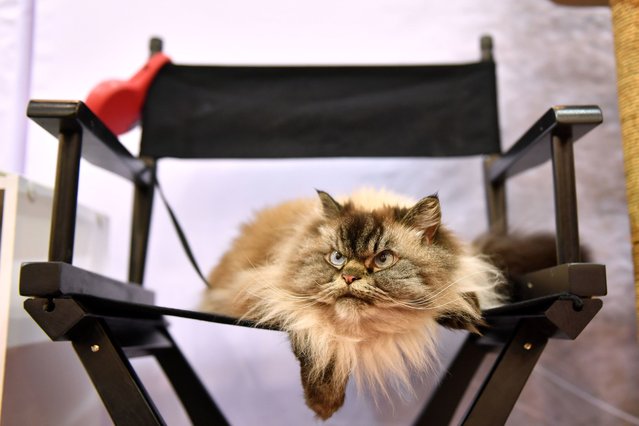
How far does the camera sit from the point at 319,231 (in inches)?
46.5

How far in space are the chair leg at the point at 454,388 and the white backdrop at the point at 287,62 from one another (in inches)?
12.0

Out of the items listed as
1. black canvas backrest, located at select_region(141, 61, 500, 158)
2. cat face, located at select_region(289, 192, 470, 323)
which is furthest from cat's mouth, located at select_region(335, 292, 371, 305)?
black canvas backrest, located at select_region(141, 61, 500, 158)

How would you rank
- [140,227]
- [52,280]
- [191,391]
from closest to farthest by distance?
[52,280] < [191,391] < [140,227]

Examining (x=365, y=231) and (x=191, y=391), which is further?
(x=191, y=391)

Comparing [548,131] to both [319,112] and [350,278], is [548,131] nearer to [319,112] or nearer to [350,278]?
[350,278]

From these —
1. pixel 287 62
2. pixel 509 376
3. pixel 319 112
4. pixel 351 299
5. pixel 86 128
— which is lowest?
pixel 509 376

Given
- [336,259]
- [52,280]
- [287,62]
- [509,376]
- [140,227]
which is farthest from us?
[287,62]

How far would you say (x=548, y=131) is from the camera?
3.57 feet

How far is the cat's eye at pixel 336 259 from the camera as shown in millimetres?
1097

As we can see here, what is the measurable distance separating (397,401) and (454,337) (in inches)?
11.0

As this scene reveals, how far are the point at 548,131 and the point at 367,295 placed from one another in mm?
488

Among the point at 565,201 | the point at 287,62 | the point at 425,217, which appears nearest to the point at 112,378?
the point at 425,217

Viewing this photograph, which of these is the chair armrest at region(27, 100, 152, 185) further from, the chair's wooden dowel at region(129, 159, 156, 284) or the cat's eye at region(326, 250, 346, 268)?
the cat's eye at region(326, 250, 346, 268)

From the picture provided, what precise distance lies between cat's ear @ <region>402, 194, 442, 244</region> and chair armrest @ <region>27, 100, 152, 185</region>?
0.65m
